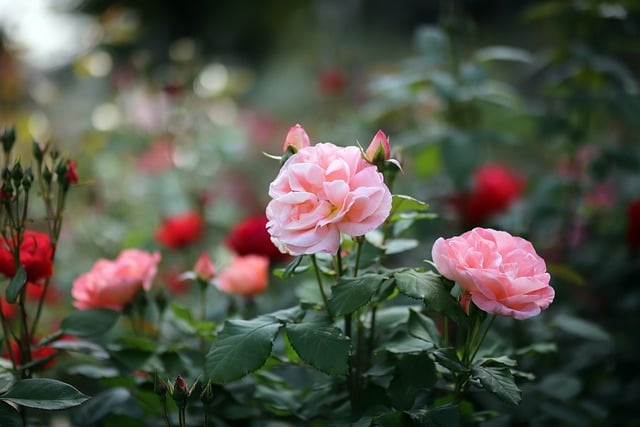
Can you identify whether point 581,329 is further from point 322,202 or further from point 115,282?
point 115,282

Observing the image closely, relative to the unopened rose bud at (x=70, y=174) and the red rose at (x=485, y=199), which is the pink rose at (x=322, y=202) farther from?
the red rose at (x=485, y=199)

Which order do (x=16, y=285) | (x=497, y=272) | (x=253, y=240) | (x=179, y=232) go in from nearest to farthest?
1. (x=497, y=272)
2. (x=16, y=285)
3. (x=253, y=240)
4. (x=179, y=232)

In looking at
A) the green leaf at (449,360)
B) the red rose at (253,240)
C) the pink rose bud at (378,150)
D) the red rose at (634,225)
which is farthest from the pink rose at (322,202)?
the red rose at (634,225)

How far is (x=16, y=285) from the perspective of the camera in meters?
0.76

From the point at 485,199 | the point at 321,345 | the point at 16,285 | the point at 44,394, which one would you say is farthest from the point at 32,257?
the point at 485,199

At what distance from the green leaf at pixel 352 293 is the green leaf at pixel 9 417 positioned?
36cm

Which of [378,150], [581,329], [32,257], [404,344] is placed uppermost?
[378,150]

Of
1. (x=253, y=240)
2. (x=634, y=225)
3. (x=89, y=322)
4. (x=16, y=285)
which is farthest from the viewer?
(x=634, y=225)

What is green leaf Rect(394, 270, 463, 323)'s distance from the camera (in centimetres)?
66

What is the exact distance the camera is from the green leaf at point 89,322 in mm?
878

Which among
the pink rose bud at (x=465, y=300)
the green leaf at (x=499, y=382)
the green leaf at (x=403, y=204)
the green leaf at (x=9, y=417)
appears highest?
the green leaf at (x=403, y=204)

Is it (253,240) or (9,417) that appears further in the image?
(253,240)

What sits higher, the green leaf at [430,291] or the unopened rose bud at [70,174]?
the unopened rose bud at [70,174]

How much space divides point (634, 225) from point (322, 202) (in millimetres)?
926
